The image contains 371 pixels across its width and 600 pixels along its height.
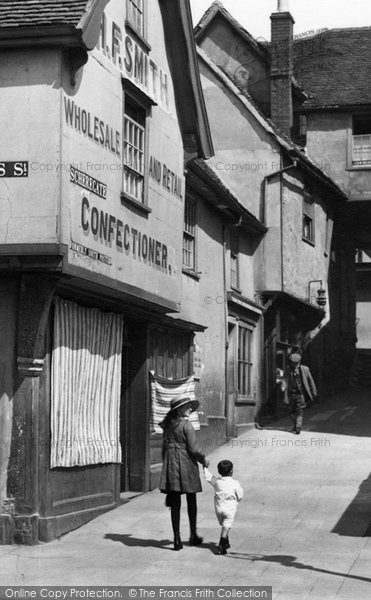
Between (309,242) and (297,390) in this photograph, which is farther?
(309,242)

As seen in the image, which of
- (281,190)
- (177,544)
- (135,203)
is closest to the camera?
(177,544)

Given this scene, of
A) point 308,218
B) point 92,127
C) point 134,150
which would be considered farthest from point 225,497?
point 308,218

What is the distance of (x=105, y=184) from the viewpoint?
14781 millimetres

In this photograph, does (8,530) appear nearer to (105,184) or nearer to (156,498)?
(156,498)

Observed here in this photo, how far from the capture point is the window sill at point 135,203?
15.5 meters

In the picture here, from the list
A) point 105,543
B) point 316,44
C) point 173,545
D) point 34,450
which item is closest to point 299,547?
point 173,545

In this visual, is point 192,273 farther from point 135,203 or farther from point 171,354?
point 135,203

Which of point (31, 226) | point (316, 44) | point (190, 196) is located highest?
point (316, 44)

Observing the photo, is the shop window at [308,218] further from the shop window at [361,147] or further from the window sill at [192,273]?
the window sill at [192,273]

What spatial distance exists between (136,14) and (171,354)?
237 inches

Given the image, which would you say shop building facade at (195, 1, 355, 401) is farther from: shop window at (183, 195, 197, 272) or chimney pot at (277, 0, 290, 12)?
shop window at (183, 195, 197, 272)

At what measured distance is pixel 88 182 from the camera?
46.3ft

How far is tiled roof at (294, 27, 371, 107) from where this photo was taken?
101 ft

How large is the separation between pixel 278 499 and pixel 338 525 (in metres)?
2.11
